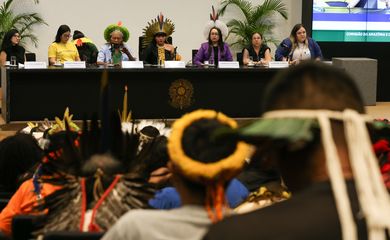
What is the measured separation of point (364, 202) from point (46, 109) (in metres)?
7.68

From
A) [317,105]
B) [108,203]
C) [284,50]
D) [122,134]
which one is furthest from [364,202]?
[284,50]

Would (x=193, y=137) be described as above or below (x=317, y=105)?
below

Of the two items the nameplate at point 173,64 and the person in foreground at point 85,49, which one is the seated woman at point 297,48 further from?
the person in foreground at point 85,49

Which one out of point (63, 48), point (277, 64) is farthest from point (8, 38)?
point (277, 64)

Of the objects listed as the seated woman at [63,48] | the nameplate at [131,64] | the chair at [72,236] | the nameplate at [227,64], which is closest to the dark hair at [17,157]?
the chair at [72,236]

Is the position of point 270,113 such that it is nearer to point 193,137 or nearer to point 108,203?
point 193,137

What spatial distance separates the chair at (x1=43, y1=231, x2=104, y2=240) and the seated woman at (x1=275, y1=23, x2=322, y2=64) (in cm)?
751

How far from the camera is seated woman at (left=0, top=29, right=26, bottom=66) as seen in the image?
9125 mm

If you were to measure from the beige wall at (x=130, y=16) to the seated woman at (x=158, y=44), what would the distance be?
2.52 m

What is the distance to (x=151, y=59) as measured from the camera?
8.98 m

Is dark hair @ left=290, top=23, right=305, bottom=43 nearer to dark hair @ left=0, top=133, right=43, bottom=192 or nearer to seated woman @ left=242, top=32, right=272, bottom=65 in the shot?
seated woman @ left=242, top=32, right=272, bottom=65

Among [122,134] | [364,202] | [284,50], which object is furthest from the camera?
[284,50]

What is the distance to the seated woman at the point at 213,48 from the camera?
8.95 metres

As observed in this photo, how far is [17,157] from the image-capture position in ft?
10.3
